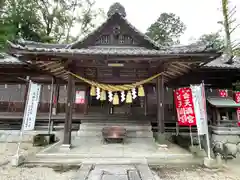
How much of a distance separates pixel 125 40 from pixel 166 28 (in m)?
28.7

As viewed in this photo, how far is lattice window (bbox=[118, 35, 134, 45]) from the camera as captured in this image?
28.3 feet

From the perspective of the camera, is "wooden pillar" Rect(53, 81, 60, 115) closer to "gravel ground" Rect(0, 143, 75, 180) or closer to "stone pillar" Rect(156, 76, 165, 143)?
"gravel ground" Rect(0, 143, 75, 180)

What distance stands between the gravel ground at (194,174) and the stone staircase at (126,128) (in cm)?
351

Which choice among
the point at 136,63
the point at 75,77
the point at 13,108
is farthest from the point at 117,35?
the point at 13,108

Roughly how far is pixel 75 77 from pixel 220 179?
21.5 ft

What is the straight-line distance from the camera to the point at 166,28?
33.8m

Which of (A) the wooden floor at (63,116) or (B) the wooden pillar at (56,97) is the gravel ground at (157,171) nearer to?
(A) the wooden floor at (63,116)

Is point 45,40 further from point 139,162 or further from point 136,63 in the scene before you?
point 139,162

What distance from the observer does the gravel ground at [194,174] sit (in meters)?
4.84

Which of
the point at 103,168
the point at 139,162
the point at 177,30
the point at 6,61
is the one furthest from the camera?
the point at 177,30

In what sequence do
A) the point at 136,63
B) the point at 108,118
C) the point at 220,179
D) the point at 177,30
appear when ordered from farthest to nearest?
the point at 177,30, the point at 108,118, the point at 136,63, the point at 220,179

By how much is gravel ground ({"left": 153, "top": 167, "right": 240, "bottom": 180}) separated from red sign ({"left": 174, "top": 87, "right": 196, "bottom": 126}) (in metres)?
2.16

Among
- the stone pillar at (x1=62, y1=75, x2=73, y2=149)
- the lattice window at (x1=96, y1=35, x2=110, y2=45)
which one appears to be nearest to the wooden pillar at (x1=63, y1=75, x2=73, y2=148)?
the stone pillar at (x1=62, y1=75, x2=73, y2=149)

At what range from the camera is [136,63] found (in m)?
7.41
